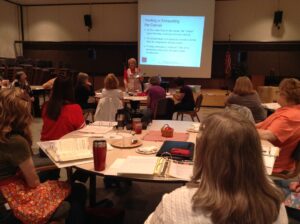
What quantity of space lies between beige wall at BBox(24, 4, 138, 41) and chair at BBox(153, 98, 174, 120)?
21.9 feet

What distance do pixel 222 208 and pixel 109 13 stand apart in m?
11.5

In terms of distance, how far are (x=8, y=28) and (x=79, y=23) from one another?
2759 millimetres

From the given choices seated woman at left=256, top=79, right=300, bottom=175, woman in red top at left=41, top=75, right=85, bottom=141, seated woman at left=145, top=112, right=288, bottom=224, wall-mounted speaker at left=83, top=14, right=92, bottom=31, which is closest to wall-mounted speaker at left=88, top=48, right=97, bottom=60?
wall-mounted speaker at left=83, top=14, right=92, bottom=31

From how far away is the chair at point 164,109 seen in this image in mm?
5086

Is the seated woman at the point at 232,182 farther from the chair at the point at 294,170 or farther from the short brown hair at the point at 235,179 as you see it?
the chair at the point at 294,170

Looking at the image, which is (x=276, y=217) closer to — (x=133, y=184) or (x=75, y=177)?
(x=75, y=177)

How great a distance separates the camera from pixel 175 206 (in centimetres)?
106

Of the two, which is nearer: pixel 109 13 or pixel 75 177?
pixel 75 177

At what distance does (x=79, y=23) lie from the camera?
470 inches

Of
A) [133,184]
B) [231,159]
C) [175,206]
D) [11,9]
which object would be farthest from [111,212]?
[11,9]

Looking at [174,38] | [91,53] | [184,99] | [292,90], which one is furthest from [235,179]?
[91,53]

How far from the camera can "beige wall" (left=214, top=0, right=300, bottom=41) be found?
1023cm

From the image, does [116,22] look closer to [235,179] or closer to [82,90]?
[82,90]

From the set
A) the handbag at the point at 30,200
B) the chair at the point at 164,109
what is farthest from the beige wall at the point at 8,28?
the handbag at the point at 30,200
